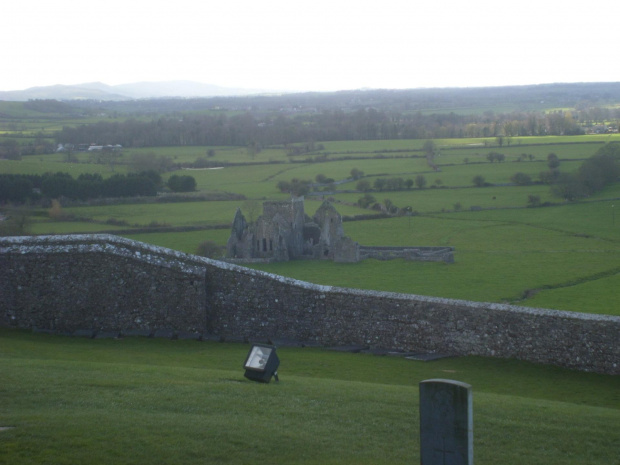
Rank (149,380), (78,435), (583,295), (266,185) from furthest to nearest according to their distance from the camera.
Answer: (266,185), (583,295), (149,380), (78,435)

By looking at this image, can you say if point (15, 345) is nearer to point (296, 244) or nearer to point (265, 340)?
point (265, 340)

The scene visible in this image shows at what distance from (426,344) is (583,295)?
25.4 m

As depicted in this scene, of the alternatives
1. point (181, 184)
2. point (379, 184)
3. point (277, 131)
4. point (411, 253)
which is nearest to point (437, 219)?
point (379, 184)

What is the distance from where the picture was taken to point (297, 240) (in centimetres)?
5816

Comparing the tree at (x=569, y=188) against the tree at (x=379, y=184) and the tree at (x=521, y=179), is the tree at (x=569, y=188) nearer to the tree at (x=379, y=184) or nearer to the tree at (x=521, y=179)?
the tree at (x=521, y=179)

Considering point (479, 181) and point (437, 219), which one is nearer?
point (437, 219)

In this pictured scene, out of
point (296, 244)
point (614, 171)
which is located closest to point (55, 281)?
point (296, 244)

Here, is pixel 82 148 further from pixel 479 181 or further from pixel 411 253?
pixel 411 253

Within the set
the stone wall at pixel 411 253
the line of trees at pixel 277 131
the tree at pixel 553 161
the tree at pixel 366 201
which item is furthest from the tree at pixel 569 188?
the line of trees at pixel 277 131

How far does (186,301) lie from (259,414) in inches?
321

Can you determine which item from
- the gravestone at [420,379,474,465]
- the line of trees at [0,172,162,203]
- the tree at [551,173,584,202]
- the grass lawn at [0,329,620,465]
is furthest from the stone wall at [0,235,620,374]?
the tree at [551,173,584,202]

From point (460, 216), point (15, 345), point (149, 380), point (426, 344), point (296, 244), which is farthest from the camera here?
point (460, 216)

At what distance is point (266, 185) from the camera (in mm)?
86125

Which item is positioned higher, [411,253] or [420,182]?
[420,182]
